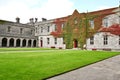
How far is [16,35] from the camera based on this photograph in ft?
145

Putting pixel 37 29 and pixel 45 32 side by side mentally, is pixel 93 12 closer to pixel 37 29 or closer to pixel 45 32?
pixel 45 32

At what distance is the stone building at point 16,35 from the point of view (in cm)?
4221

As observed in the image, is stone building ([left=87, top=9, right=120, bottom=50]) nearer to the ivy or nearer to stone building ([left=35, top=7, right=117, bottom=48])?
stone building ([left=35, top=7, right=117, bottom=48])

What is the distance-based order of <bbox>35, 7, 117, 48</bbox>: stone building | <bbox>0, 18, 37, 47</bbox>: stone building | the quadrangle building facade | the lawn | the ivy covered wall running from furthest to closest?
<bbox>0, 18, 37, 47</bbox>: stone building, <bbox>35, 7, 117, 48</bbox>: stone building, the ivy covered wall, the quadrangle building facade, the lawn

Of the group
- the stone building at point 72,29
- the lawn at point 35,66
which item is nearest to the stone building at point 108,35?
the stone building at point 72,29

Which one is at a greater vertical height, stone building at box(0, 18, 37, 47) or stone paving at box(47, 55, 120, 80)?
stone building at box(0, 18, 37, 47)

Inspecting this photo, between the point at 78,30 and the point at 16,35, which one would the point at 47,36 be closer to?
the point at 16,35

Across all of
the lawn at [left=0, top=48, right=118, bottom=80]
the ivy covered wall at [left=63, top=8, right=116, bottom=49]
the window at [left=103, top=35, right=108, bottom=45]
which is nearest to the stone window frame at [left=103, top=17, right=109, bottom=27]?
the ivy covered wall at [left=63, top=8, right=116, bottom=49]

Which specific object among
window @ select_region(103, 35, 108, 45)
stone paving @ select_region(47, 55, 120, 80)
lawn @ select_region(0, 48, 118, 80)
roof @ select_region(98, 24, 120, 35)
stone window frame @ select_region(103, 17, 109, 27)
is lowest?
stone paving @ select_region(47, 55, 120, 80)

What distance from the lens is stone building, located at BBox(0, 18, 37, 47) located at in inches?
1662

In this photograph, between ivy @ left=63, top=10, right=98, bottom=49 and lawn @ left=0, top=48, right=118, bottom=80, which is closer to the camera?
lawn @ left=0, top=48, right=118, bottom=80

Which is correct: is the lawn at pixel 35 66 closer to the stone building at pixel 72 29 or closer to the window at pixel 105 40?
the window at pixel 105 40

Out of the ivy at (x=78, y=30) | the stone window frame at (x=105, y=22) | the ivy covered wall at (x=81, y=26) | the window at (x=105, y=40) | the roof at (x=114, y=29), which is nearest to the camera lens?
the roof at (x=114, y=29)

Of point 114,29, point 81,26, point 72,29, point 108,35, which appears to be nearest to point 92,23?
point 81,26
